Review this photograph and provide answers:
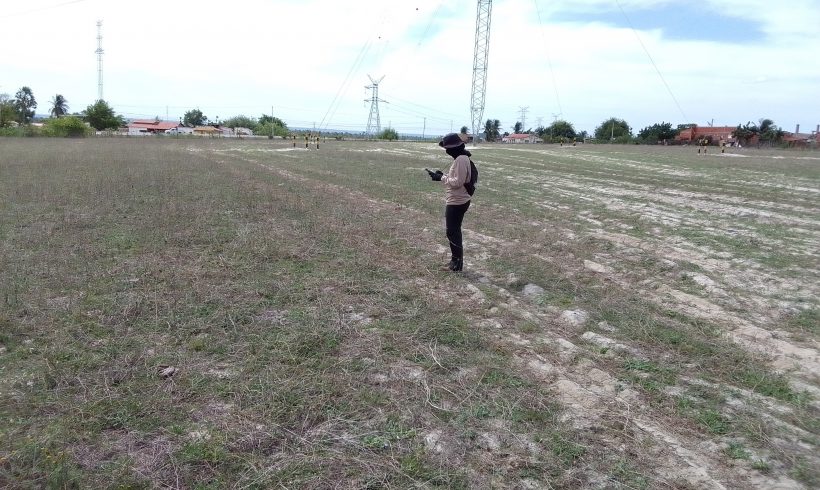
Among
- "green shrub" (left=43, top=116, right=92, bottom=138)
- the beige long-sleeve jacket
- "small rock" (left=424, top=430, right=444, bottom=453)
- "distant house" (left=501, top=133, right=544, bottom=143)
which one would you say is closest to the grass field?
"small rock" (left=424, top=430, right=444, bottom=453)

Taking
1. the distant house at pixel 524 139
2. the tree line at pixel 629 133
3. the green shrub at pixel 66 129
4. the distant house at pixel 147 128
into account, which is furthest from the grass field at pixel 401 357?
the distant house at pixel 147 128

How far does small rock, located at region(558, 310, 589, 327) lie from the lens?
5219mm

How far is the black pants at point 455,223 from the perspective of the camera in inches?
262

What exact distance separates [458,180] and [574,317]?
7.24 feet

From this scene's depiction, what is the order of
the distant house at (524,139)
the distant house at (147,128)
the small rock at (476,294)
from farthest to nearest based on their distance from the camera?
1. the distant house at (147,128)
2. the distant house at (524,139)
3. the small rock at (476,294)

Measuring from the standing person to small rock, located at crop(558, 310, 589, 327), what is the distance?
1.74 m

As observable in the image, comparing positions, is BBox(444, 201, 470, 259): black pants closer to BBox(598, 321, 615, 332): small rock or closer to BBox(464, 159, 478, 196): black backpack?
BBox(464, 159, 478, 196): black backpack

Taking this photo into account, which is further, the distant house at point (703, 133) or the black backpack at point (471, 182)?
the distant house at point (703, 133)

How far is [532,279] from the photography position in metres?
6.62

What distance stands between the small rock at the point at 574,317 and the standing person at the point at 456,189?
1.74 m

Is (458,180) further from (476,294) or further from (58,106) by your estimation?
(58,106)

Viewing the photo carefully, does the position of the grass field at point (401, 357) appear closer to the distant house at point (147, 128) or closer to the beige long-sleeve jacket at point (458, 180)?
the beige long-sleeve jacket at point (458, 180)

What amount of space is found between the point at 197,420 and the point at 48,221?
8154 mm

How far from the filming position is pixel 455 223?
6754 mm
